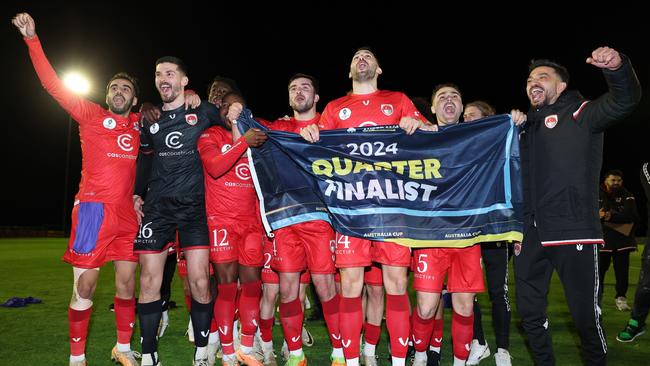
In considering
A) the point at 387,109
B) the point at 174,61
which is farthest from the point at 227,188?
the point at 387,109

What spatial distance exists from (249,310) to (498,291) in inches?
98.4

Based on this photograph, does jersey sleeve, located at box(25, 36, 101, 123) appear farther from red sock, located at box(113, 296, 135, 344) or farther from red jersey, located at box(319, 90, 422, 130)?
red jersey, located at box(319, 90, 422, 130)

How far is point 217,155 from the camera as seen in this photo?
4965 millimetres

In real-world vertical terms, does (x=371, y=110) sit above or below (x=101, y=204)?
above

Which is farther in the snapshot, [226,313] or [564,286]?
[226,313]

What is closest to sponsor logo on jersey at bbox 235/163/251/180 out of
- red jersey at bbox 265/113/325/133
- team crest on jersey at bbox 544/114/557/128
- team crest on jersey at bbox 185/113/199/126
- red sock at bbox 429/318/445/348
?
red jersey at bbox 265/113/325/133

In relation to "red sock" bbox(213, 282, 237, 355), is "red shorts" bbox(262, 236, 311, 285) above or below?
above

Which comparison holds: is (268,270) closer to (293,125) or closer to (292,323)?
(292,323)

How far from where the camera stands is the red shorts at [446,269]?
4781 millimetres

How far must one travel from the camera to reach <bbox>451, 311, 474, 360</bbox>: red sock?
4.85 metres

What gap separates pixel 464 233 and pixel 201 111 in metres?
2.80

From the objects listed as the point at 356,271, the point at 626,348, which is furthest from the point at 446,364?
the point at 626,348

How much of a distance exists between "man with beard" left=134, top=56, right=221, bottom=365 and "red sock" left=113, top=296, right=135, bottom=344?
29 centimetres

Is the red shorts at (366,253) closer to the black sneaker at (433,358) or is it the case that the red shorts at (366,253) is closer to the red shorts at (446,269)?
the red shorts at (446,269)
